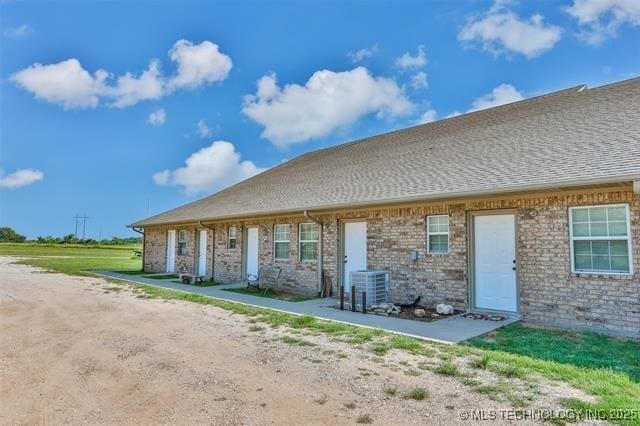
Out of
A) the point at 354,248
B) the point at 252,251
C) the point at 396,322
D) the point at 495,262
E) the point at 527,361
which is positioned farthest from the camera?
the point at 252,251

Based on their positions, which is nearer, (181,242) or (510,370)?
(510,370)

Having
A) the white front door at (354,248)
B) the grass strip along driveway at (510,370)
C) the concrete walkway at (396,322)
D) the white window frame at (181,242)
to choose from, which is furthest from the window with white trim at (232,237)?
the grass strip along driveway at (510,370)

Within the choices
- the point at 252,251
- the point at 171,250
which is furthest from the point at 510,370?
the point at 171,250

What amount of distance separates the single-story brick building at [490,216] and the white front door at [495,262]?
22 millimetres

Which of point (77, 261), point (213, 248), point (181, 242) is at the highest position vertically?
point (181, 242)

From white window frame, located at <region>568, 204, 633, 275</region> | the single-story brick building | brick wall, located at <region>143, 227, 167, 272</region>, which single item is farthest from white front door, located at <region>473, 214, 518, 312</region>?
brick wall, located at <region>143, 227, 167, 272</region>

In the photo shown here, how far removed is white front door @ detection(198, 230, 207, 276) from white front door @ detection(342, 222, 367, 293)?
318 inches

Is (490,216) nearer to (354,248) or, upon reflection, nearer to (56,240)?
(354,248)

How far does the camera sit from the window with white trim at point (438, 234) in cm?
912

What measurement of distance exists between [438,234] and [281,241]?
5.80 m

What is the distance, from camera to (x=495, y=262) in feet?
27.5

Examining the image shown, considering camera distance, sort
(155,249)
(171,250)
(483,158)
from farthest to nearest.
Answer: (155,249) → (171,250) → (483,158)

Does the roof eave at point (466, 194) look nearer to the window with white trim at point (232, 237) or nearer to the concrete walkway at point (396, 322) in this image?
the window with white trim at point (232, 237)

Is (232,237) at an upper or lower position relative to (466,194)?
lower
